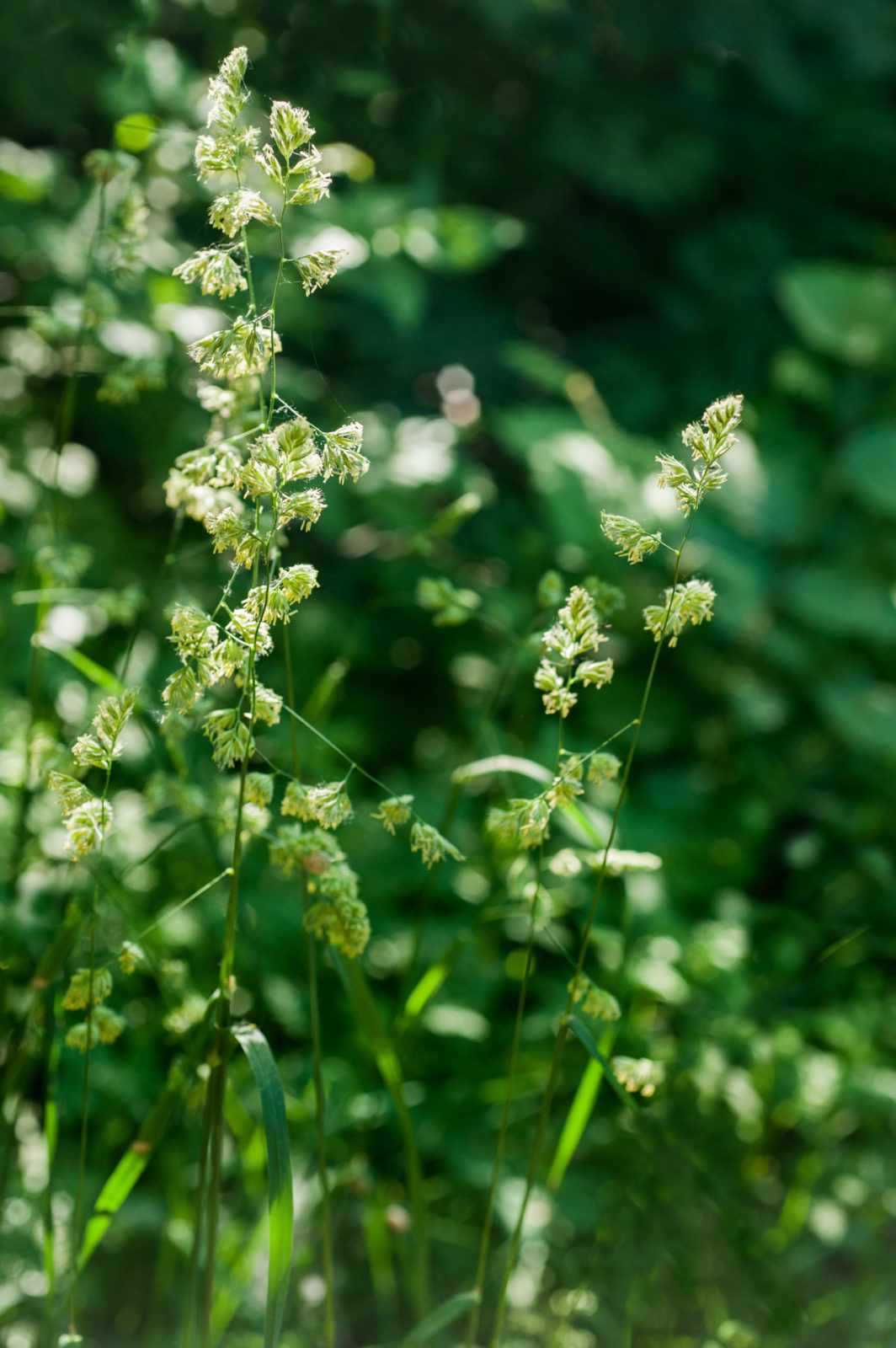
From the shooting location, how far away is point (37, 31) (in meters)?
1.56

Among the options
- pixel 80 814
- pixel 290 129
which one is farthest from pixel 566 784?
pixel 290 129

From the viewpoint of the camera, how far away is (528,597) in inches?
67.8

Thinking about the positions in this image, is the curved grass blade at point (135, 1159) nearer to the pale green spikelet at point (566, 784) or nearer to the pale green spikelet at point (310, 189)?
the pale green spikelet at point (566, 784)

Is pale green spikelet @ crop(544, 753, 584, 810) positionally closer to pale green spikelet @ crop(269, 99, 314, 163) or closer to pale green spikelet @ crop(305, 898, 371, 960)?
pale green spikelet @ crop(305, 898, 371, 960)

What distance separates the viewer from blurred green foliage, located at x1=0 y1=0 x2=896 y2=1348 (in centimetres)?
98

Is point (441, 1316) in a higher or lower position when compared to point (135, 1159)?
lower

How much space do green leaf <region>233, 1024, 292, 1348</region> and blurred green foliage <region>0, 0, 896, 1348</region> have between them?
0.19 m

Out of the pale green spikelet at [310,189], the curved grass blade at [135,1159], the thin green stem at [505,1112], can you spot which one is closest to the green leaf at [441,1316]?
the thin green stem at [505,1112]

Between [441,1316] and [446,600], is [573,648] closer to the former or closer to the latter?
[446,600]

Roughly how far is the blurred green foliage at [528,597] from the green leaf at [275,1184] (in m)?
0.19

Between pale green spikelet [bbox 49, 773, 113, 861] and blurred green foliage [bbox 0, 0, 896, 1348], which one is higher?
pale green spikelet [bbox 49, 773, 113, 861]

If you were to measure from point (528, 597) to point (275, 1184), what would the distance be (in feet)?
4.20

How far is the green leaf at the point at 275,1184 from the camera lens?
539mm

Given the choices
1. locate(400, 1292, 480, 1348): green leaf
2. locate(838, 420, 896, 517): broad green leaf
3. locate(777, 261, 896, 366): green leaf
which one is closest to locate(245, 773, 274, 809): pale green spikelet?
locate(400, 1292, 480, 1348): green leaf
